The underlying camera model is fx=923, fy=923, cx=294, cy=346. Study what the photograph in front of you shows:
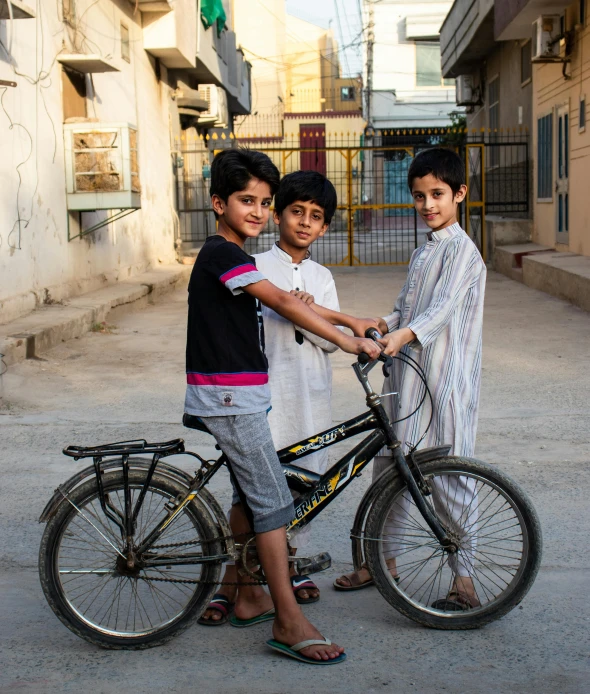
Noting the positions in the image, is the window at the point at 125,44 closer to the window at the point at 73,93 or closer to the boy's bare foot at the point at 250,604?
the window at the point at 73,93

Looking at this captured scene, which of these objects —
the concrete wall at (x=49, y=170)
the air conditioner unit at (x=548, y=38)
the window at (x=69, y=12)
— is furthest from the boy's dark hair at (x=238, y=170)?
the air conditioner unit at (x=548, y=38)

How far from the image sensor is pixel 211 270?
2721 millimetres

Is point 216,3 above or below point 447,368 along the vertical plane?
Result: above

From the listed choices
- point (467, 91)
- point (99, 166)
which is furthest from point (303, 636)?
point (467, 91)

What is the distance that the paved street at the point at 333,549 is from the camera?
2.69 meters

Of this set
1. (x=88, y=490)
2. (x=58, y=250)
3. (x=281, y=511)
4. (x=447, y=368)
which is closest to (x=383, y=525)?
(x=281, y=511)

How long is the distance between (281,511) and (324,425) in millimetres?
441

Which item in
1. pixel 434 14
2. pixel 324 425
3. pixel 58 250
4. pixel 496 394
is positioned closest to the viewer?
pixel 324 425

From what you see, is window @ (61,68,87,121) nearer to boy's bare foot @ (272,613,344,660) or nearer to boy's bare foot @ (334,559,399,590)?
boy's bare foot @ (334,559,399,590)

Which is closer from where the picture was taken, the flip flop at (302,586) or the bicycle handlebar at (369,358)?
the bicycle handlebar at (369,358)

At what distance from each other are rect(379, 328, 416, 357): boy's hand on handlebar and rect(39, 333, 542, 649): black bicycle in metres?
0.04

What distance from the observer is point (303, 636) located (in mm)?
2787

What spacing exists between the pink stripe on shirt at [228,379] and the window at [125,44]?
475 inches

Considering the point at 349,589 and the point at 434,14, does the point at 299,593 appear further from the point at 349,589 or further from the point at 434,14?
the point at 434,14
